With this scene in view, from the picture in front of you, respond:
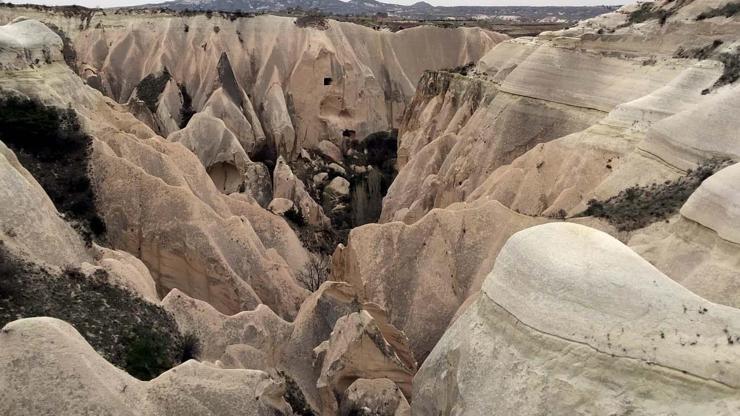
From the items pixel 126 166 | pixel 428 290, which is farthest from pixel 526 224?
pixel 126 166

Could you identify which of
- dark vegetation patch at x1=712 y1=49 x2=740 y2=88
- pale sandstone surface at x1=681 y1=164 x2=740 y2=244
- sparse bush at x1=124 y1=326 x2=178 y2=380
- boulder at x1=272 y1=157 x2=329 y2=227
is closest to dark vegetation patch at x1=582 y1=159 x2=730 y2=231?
pale sandstone surface at x1=681 y1=164 x2=740 y2=244

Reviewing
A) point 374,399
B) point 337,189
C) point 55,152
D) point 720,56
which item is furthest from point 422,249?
point 337,189

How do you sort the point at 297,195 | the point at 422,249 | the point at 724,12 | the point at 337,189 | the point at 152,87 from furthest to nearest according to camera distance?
the point at 152,87 < the point at 337,189 < the point at 297,195 < the point at 724,12 < the point at 422,249

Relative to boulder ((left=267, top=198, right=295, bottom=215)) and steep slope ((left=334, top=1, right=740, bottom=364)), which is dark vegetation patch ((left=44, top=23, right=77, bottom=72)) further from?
steep slope ((left=334, top=1, right=740, bottom=364))

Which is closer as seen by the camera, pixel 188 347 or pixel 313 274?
pixel 188 347

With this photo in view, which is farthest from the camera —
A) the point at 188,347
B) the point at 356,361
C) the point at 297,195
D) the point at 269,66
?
the point at 269,66

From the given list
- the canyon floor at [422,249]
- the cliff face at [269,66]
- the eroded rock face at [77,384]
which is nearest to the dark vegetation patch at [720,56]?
the canyon floor at [422,249]

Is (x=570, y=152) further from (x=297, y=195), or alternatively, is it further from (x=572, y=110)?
(x=297, y=195)

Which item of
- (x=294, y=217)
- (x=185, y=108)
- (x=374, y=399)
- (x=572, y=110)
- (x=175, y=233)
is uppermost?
→ (x=572, y=110)
